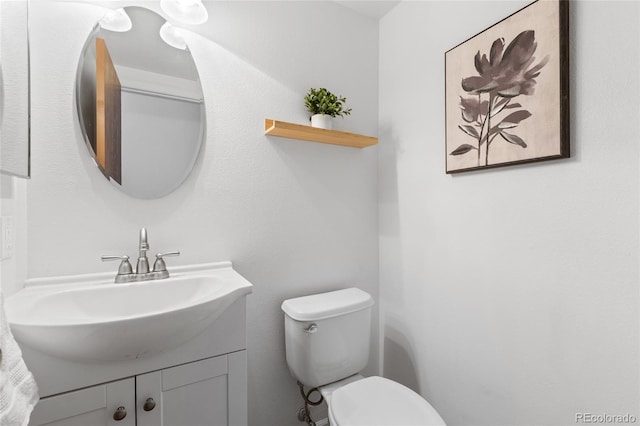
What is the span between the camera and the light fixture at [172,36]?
1.23m

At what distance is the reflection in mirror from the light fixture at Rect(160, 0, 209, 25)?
0.43m

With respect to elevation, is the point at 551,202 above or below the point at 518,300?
above

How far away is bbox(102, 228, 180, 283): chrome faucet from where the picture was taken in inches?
42.9

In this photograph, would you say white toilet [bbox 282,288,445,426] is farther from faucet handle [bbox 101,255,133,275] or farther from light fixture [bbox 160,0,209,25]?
light fixture [bbox 160,0,209,25]

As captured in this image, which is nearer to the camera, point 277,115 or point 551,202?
point 551,202

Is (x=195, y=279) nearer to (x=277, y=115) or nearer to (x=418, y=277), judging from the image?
(x=277, y=115)

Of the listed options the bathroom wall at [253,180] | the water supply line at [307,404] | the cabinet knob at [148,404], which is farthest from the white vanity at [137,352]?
the water supply line at [307,404]

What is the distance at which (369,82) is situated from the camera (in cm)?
177

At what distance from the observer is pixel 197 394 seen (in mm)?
950

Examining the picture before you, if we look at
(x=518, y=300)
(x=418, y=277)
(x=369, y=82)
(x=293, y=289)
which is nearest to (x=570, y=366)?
(x=518, y=300)

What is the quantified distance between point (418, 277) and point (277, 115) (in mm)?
1116

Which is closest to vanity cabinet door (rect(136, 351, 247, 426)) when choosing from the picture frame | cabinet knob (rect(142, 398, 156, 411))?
cabinet knob (rect(142, 398, 156, 411))

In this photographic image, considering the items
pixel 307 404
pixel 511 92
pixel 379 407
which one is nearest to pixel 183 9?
pixel 511 92

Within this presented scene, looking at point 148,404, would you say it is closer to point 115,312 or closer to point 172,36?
point 115,312
